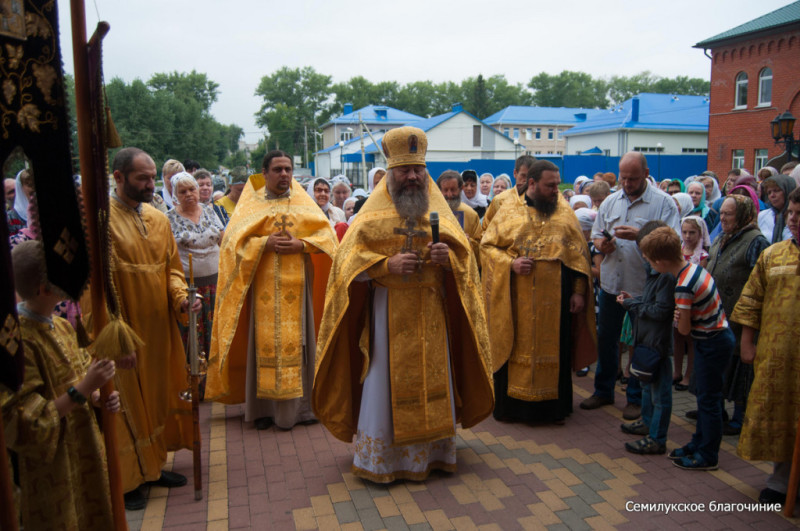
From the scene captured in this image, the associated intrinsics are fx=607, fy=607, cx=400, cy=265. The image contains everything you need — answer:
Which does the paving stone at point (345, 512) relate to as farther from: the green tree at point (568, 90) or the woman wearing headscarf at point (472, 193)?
the green tree at point (568, 90)

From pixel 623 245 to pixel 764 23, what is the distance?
27.6 metres

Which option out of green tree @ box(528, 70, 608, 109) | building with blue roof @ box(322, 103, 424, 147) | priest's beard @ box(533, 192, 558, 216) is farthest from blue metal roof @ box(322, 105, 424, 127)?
priest's beard @ box(533, 192, 558, 216)

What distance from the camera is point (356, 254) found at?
4035 mm

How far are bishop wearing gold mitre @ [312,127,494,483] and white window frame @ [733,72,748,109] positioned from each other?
97.9 feet

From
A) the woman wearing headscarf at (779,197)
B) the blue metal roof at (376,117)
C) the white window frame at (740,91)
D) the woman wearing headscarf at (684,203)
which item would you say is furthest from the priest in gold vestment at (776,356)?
the blue metal roof at (376,117)

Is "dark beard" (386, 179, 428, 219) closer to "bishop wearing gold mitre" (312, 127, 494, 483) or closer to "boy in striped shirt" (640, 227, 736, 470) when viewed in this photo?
"bishop wearing gold mitre" (312, 127, 494, 483)

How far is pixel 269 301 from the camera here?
5180 mm

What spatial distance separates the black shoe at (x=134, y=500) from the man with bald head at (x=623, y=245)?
3.82 meters

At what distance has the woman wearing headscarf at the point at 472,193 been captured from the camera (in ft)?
26.1

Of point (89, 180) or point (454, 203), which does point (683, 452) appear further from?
point (89, 180)

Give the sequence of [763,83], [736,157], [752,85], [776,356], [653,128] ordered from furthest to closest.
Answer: [653,128]
[736,157]
[752,85]
[763,83]
[776,356]

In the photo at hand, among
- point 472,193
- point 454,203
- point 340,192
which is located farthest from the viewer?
point 340,192

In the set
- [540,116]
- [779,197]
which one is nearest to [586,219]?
[779,197]

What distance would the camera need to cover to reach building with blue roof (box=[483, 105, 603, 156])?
214ft
